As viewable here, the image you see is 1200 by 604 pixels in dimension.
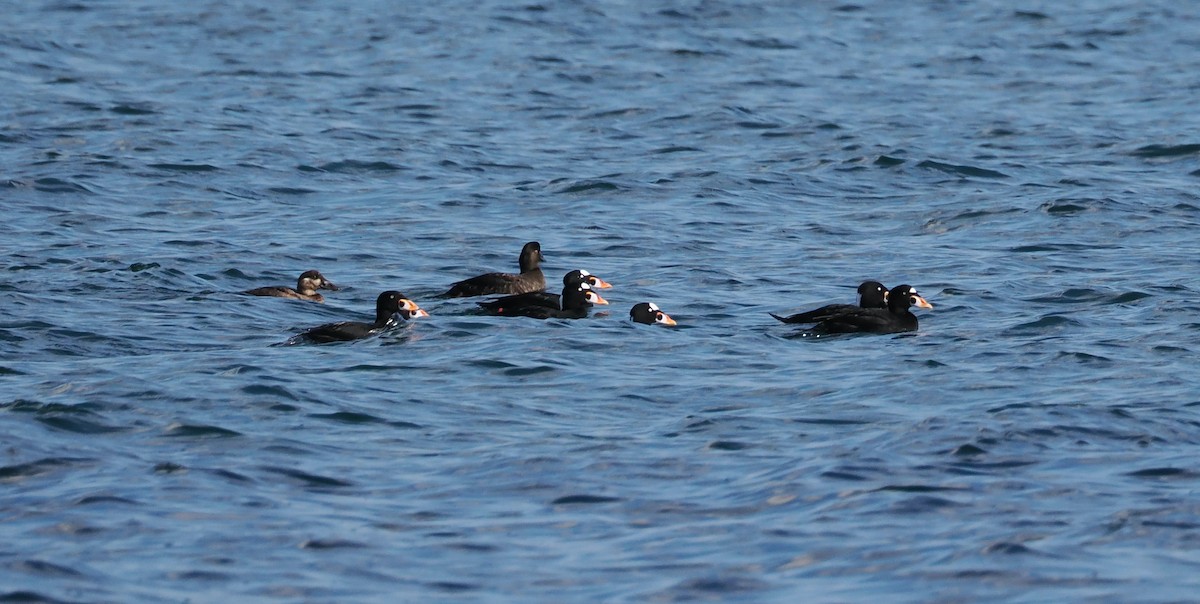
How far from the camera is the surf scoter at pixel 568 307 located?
15.7 metres

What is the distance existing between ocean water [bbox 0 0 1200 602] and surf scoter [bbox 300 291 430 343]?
225 mm

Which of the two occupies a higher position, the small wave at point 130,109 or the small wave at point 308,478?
the small wave at point 130,109

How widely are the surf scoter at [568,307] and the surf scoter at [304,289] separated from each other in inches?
76.5

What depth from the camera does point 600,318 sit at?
1600 centimetres

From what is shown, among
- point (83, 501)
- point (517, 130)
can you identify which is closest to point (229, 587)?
point (83, 501)

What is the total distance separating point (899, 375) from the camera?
13.3 m

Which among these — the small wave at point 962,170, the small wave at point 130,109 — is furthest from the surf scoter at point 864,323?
the small wave at point 130,109

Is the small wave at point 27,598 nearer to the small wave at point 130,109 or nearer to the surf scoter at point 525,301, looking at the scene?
the surf scoter at point 525,301

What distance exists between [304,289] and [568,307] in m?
2.43

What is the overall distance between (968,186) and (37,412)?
14.0 meters

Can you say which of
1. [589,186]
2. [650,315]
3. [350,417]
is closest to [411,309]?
[650,315]

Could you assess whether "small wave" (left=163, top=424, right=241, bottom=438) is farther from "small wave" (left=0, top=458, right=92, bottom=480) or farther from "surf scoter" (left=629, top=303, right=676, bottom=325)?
"surf scoter" (left=629, top=303, right=676, bottom=325)

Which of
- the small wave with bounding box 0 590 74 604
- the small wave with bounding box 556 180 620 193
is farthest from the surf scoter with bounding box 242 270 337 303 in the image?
the small wave with bounding box 0 590 74 604

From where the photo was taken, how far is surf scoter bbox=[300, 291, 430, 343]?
14.4 meters
